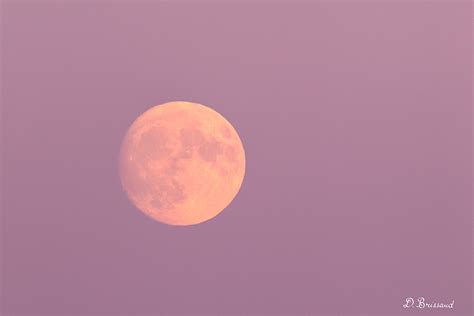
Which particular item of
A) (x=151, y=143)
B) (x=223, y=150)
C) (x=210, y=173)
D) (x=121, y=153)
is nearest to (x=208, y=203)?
(x=210, y=173)

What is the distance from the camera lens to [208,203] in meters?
7.09

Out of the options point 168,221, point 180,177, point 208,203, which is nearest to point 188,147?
point 180,177

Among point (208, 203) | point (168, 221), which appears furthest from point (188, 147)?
point (168, 221)

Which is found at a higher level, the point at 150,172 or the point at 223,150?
the point at 223,150

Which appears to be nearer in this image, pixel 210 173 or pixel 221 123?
pixel 210 173

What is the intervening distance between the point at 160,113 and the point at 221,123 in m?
1.15

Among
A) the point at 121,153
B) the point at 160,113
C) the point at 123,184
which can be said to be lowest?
the point at 123,184

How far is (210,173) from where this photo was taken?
6969mm

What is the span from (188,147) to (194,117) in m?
0.69

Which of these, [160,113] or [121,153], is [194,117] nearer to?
[160,113]

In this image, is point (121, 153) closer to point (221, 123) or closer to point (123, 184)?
point (123, 184)

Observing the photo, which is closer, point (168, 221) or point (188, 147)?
point (188, 147)

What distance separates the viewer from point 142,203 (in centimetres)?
725

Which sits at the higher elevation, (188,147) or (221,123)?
(221,123)
